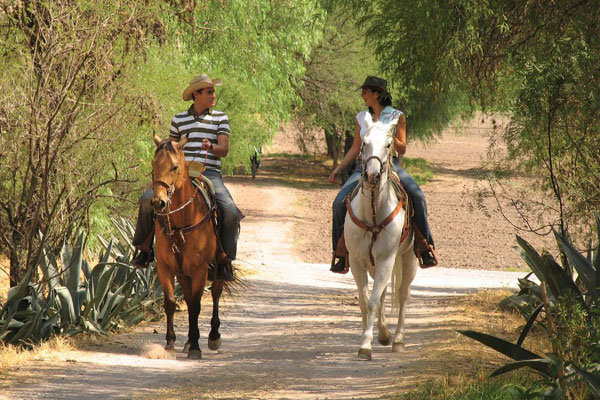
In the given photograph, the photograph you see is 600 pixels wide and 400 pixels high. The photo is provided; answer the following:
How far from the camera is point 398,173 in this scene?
1023 centimetres

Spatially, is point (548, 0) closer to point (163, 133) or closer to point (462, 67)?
point (462, 67)

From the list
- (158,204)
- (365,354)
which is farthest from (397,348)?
(158,204)

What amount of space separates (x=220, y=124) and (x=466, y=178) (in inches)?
1617

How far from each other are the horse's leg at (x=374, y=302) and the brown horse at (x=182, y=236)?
1.70 m

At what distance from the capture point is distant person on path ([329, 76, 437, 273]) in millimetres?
9938

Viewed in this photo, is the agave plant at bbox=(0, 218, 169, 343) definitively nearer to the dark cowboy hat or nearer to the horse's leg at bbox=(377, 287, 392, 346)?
the horse's leg at bbox=(377, 287, 392, 346)

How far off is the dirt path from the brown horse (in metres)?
0.61

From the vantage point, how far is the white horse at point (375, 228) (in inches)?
361

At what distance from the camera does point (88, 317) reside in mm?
10727

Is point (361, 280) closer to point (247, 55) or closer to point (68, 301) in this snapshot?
point (68, 301)

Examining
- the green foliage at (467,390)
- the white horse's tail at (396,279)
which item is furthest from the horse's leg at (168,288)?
the green foliage at (467,390)

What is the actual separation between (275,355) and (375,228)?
5.49 ft

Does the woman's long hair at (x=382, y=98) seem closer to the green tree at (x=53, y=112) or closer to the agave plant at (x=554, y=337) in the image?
the agave plant at (x=554, y=337)

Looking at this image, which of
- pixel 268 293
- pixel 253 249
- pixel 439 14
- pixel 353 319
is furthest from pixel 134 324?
pixel 253 249
